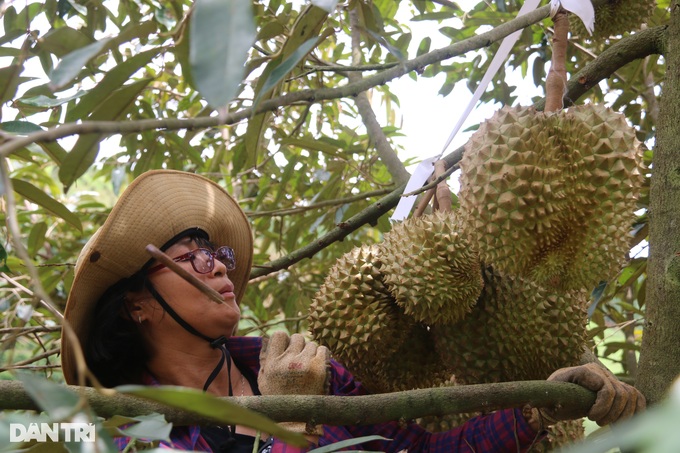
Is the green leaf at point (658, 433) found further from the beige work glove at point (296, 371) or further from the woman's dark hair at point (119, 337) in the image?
the woman's dark hair at point (119, 337)

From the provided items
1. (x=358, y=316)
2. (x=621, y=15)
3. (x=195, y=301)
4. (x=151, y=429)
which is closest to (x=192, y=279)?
(x=151, y=429)

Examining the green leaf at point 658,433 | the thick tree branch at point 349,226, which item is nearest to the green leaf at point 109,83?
the thick tree branch at point 349,226

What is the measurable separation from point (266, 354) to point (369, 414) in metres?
0.73

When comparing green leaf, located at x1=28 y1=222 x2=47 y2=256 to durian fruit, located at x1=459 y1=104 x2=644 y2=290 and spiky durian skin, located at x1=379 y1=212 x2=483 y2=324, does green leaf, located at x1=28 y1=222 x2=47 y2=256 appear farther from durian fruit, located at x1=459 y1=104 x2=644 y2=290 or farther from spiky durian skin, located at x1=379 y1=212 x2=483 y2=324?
durian fruit, located at x1=459 y1=104 x2=644 y2=290

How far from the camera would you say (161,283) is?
5.46 feet

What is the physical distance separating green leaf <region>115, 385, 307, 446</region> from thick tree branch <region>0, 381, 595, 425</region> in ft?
0.30

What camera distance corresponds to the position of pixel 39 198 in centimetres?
147

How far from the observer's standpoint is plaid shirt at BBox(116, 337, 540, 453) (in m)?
1.39

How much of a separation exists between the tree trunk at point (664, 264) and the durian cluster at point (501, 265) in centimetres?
4

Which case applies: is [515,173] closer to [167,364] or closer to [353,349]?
[353,349]

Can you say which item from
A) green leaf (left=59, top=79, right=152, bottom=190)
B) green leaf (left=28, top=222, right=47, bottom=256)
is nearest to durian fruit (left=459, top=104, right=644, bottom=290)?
green leaf (left=59, top=79, right=152, bottom=190)

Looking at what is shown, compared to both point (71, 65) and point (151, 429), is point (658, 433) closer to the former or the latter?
point (151, 429)

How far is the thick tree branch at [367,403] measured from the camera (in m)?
0.69

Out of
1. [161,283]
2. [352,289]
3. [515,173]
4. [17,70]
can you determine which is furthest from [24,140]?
[161,283]
